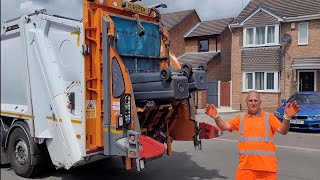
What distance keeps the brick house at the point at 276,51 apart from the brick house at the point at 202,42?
4.11 m

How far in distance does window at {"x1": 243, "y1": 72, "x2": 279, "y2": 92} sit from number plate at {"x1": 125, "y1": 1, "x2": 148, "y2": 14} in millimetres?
17290

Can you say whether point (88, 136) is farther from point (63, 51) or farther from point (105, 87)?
point (63, 51)

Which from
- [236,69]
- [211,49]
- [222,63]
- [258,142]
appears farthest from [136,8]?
[211,49]

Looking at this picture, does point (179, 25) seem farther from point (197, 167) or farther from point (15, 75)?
point (15, 75)

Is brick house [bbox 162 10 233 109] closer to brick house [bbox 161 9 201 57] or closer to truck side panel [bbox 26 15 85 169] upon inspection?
brick house [bbox 161 9 201 57]

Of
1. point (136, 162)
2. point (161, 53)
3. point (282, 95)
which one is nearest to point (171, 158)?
point (161, 53)

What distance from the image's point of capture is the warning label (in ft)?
16.8

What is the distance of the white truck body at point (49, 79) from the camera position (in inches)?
207

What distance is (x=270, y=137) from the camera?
4.16 meters

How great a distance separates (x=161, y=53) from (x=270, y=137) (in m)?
2.91

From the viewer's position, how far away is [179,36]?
3167cm

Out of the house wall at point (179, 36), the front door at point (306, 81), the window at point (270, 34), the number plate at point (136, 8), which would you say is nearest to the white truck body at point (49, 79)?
the number plate at point (136, 8)

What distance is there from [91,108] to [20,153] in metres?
2.09

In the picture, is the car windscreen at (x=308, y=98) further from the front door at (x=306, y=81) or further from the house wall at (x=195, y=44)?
the house wall at (x=195, y=44)
